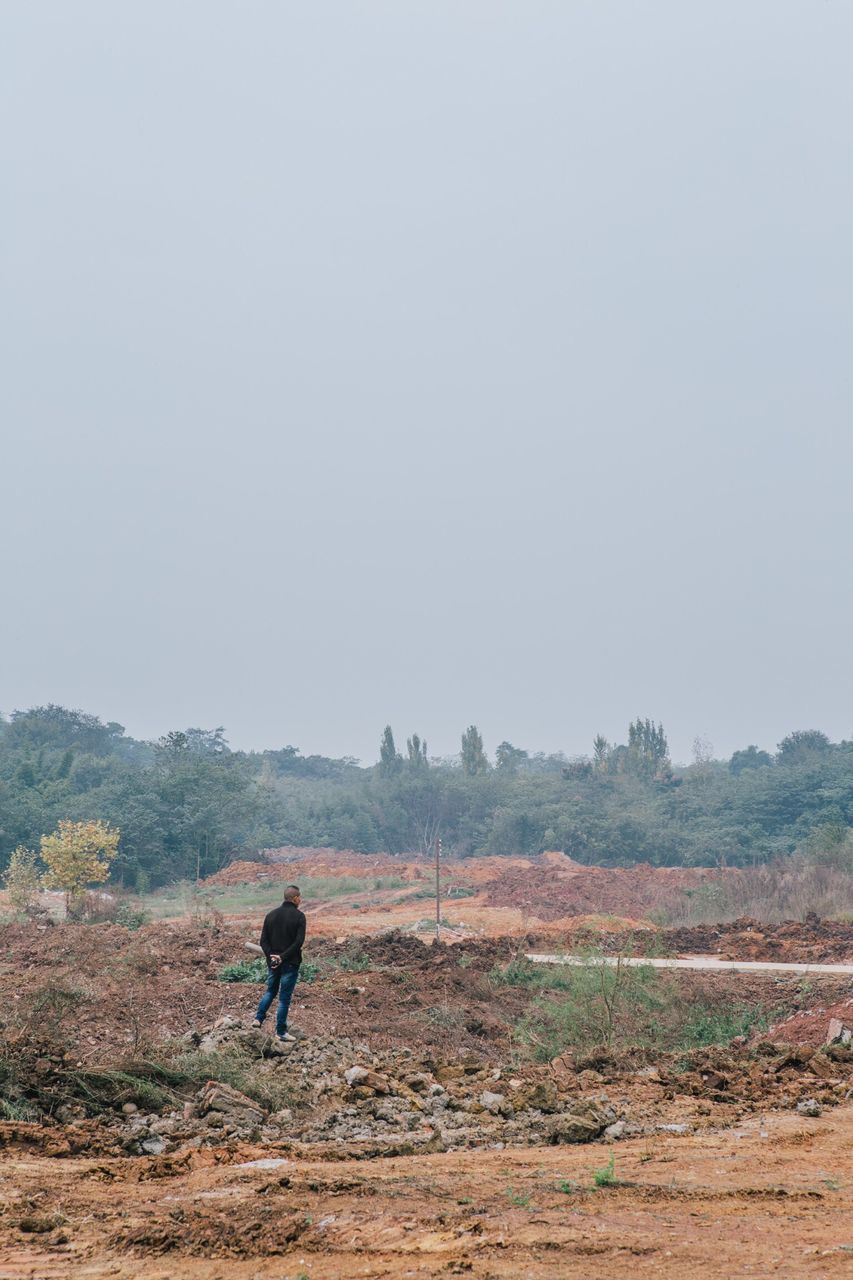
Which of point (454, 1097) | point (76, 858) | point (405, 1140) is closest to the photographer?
point (405, 1140)

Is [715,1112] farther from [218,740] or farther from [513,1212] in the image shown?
[218,740]

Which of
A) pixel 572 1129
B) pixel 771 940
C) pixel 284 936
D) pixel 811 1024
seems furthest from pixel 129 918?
pixel 572 1129

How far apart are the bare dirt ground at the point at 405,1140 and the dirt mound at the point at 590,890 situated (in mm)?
19103

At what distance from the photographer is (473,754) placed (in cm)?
7775

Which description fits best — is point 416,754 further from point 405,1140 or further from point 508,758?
point 405,1140

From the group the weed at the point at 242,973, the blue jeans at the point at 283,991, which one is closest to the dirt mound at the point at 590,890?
the weed at the point at 242,973

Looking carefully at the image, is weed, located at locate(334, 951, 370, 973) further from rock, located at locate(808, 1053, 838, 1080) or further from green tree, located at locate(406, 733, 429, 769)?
green tree, located at locate(406, 733, 429, 769)

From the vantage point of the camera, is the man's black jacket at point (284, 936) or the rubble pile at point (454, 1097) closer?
the rubble pile at point (454, 1097)

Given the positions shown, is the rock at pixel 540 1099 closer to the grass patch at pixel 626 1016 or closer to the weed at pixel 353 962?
the grass patch at pixel 626 1016

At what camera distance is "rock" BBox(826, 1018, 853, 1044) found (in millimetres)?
12680

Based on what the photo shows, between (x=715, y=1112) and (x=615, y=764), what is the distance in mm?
68311

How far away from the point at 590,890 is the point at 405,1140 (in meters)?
33.1

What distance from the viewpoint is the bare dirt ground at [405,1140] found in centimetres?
542

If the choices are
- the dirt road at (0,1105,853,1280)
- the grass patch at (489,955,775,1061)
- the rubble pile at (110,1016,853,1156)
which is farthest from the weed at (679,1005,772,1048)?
the dirt road at (0,1105,853,1280)
